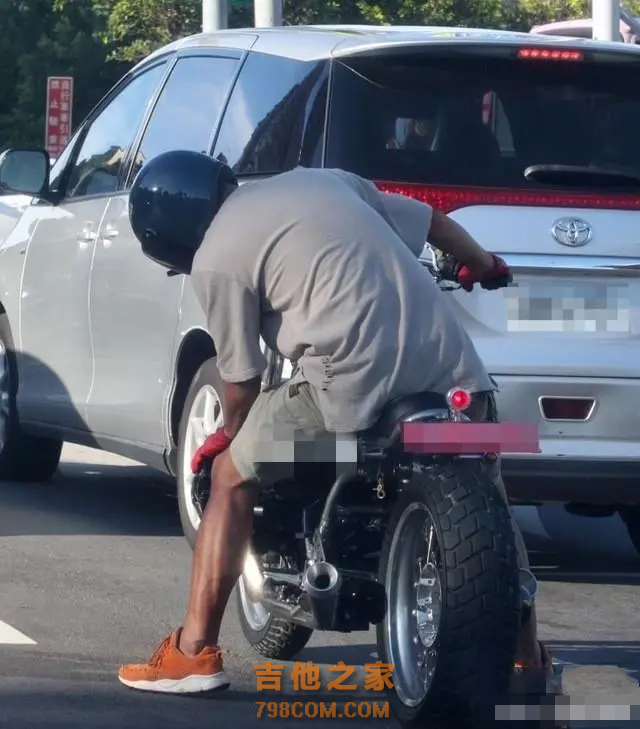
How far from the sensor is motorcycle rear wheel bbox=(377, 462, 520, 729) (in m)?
4.27

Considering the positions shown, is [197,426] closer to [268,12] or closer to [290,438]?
[290,438]

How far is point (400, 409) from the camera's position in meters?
4.61

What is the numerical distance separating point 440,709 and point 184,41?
3929 millimetres

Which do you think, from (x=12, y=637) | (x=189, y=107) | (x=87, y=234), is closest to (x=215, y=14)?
(x=87, y=234)

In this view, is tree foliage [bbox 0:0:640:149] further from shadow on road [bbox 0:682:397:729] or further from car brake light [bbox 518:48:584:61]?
shadow on road [bbox 0:682:397:729]

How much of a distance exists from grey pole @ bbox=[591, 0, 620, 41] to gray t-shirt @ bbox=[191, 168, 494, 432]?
32.7ft

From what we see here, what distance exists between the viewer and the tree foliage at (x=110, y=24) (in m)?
27.0

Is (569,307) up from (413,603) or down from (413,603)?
up

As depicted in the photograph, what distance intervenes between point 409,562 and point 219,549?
1.77 feet

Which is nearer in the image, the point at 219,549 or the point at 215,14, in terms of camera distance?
the point at 219,549

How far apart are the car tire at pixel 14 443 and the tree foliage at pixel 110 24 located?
1052 cm

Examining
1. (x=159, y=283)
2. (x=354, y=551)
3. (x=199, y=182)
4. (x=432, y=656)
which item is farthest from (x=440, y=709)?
(x=159, y=283)

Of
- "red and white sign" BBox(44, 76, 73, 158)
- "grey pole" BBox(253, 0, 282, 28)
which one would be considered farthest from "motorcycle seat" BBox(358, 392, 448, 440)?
"red and white sign" BBox(44, 76, 73, 158)

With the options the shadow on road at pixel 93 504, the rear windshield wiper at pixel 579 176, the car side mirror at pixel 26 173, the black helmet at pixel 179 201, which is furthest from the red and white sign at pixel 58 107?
the black helmet at pixel 179 201
